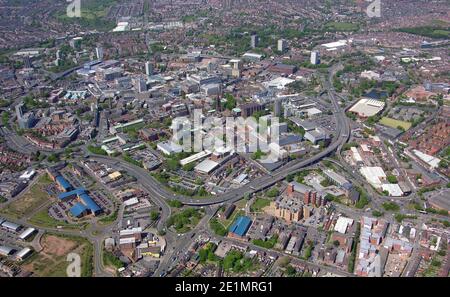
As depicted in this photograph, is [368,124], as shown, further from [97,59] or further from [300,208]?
[97,59]

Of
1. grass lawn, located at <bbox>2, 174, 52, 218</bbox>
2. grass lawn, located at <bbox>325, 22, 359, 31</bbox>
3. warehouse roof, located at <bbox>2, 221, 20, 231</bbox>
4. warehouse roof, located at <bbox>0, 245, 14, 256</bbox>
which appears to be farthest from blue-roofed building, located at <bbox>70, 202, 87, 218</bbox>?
grass lawn, located at <bbox>325, 22, 359, 31</bbox>

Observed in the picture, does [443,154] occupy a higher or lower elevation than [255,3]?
lower

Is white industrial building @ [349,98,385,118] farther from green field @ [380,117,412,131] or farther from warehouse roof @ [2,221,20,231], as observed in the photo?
warehouse roof @ [2,221,20,231]

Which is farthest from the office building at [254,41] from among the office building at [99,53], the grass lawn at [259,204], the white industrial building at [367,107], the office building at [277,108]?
the grass lawn at [259,204]

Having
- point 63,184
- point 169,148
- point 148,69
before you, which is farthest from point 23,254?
Answer: point 148,69

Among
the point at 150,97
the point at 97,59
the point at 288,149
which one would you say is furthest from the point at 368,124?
the point at 97,59

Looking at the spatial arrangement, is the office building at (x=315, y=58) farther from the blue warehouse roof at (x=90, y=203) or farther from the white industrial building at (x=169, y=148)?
the blue warehouse roof at (x=90, y=203)

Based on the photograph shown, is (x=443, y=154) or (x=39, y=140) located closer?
(x=443, y=154)
